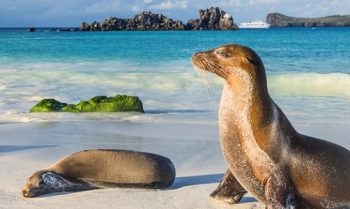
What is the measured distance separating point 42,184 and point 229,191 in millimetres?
1661

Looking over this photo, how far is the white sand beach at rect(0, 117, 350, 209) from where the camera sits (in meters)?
5.65

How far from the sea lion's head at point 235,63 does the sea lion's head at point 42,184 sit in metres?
1.93

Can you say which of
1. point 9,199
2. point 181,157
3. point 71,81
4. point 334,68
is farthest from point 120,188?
point 334,68

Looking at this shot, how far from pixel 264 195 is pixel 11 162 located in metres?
3.37

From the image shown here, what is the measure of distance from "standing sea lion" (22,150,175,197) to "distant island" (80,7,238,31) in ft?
373

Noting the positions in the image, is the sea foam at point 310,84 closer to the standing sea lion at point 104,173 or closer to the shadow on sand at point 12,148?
the shadow on sand at point 12,148

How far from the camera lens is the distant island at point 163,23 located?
120 meters

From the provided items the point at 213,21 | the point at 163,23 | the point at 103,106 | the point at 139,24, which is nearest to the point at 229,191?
the point at 103,106

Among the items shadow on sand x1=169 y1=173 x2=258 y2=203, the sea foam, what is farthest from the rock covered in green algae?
shadow on sand x1=169 y1=173 x2=258 y2=203

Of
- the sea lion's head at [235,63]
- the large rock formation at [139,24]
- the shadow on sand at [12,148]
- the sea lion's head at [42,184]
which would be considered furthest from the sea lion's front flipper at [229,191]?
the large rock formation at [139,24]

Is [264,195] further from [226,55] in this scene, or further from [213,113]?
[213,113]

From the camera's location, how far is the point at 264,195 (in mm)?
4754

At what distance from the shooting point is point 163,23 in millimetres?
125438

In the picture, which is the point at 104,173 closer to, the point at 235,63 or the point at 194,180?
the point at 194,180
